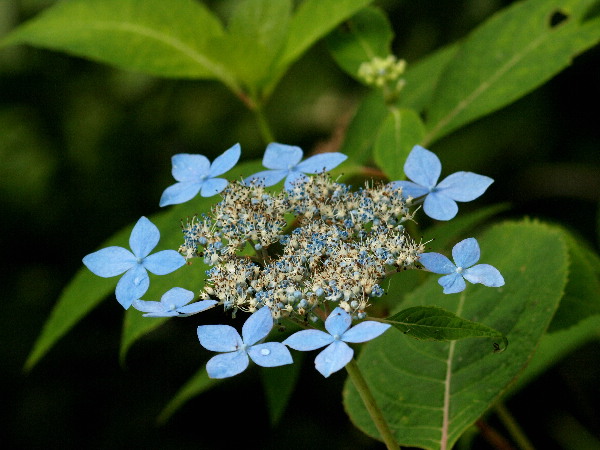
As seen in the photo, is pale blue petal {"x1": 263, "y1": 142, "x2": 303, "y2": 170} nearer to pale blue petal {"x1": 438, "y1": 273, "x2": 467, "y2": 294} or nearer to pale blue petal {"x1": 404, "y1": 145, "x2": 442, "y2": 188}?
pale blue petal {"x1": 404, "y1": 145, "x2": 442, "y2": 188}

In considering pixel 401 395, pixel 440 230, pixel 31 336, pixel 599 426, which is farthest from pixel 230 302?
pixel 31 336

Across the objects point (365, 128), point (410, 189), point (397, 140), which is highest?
point (410, 189)

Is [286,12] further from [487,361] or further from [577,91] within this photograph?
[577,91]

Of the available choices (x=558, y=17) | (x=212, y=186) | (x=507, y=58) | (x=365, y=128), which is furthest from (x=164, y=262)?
(x=558, y=17)

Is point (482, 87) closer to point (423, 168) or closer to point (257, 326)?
point (423, 168)

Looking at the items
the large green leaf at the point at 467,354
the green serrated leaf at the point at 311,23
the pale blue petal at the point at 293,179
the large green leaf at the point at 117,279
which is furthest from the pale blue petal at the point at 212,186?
the green serrated leaf at the point at 311,23
